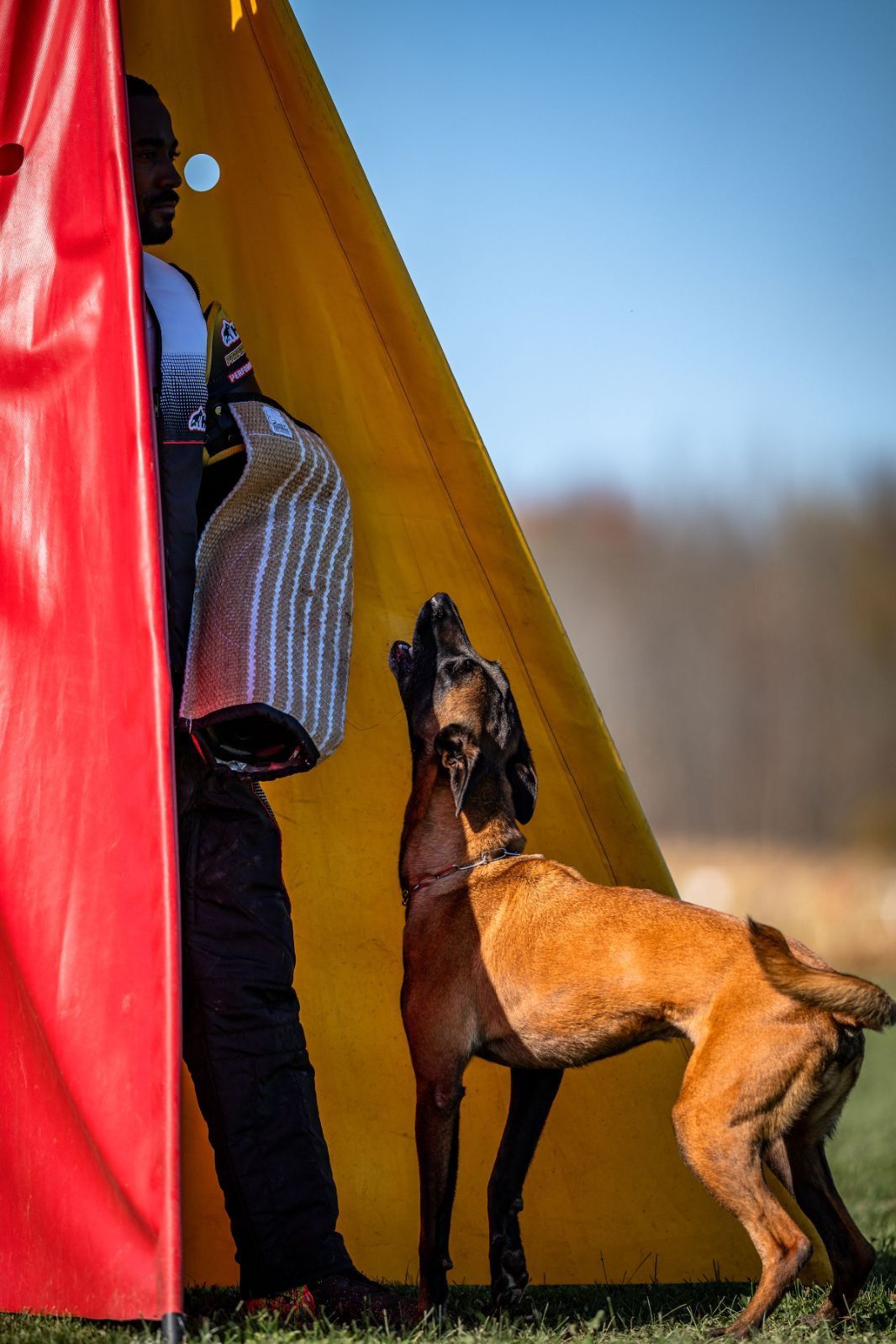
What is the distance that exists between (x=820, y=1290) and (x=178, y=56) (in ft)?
13.2

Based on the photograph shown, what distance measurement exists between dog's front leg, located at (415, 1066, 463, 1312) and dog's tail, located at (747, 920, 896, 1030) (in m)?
0.85

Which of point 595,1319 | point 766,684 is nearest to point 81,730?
point 595,1319

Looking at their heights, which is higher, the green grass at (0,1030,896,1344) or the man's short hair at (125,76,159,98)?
the man's short hair at (125,76,159,98)

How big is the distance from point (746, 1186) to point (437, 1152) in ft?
2.44

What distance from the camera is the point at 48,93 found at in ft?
9.29

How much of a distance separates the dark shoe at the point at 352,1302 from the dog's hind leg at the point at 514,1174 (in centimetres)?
57

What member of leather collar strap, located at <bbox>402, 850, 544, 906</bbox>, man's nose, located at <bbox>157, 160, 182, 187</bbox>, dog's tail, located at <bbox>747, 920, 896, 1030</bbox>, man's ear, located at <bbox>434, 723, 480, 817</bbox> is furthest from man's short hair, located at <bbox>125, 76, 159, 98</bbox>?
dog's tail, located at <bbox>747, 920, 896, 1030</bbox>

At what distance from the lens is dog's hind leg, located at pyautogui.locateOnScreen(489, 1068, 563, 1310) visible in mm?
3236

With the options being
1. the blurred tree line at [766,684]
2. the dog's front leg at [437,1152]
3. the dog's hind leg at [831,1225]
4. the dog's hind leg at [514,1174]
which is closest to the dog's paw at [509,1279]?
the dog's hind leg at [514,1174]

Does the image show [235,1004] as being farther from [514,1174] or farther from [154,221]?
[154,221]

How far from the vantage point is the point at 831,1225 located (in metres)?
3.16

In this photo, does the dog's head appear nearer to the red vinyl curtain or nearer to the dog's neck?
the dog's neck

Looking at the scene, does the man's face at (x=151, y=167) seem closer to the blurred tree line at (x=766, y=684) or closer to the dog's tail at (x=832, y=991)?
the dog's tail at (x=832, y=991)

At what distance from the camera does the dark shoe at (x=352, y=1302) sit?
2.67 m
